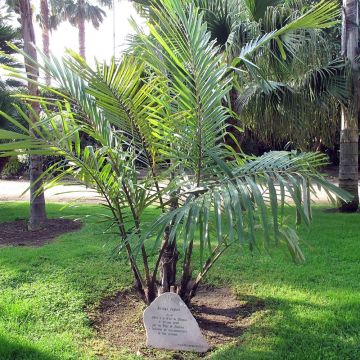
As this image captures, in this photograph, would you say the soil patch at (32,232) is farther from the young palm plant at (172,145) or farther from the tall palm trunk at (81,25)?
the tall palm trunk at (81,25)

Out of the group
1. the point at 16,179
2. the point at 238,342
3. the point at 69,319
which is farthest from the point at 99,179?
the point at 16,179

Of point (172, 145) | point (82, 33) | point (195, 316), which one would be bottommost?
point (195, 316)

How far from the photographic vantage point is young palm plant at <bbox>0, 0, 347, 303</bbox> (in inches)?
105

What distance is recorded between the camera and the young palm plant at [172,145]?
2674 mm

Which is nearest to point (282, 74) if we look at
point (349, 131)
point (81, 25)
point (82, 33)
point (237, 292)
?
point (349, 131)

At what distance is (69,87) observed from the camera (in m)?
Result: 3.37

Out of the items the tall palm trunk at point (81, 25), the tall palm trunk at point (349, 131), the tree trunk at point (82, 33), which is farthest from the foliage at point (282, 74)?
the tall palm trunk at point (81, 25)

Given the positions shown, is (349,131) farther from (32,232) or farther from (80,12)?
(80,12)

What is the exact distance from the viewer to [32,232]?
740 centimetres

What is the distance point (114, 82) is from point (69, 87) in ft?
1.43

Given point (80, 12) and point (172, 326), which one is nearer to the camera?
point (172, 326)

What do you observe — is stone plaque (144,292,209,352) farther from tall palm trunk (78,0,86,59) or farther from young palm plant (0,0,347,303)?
tall palm trunk (78,0,86,59)

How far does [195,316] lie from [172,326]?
0.59m

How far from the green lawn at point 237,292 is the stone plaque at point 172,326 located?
0.21 metres
